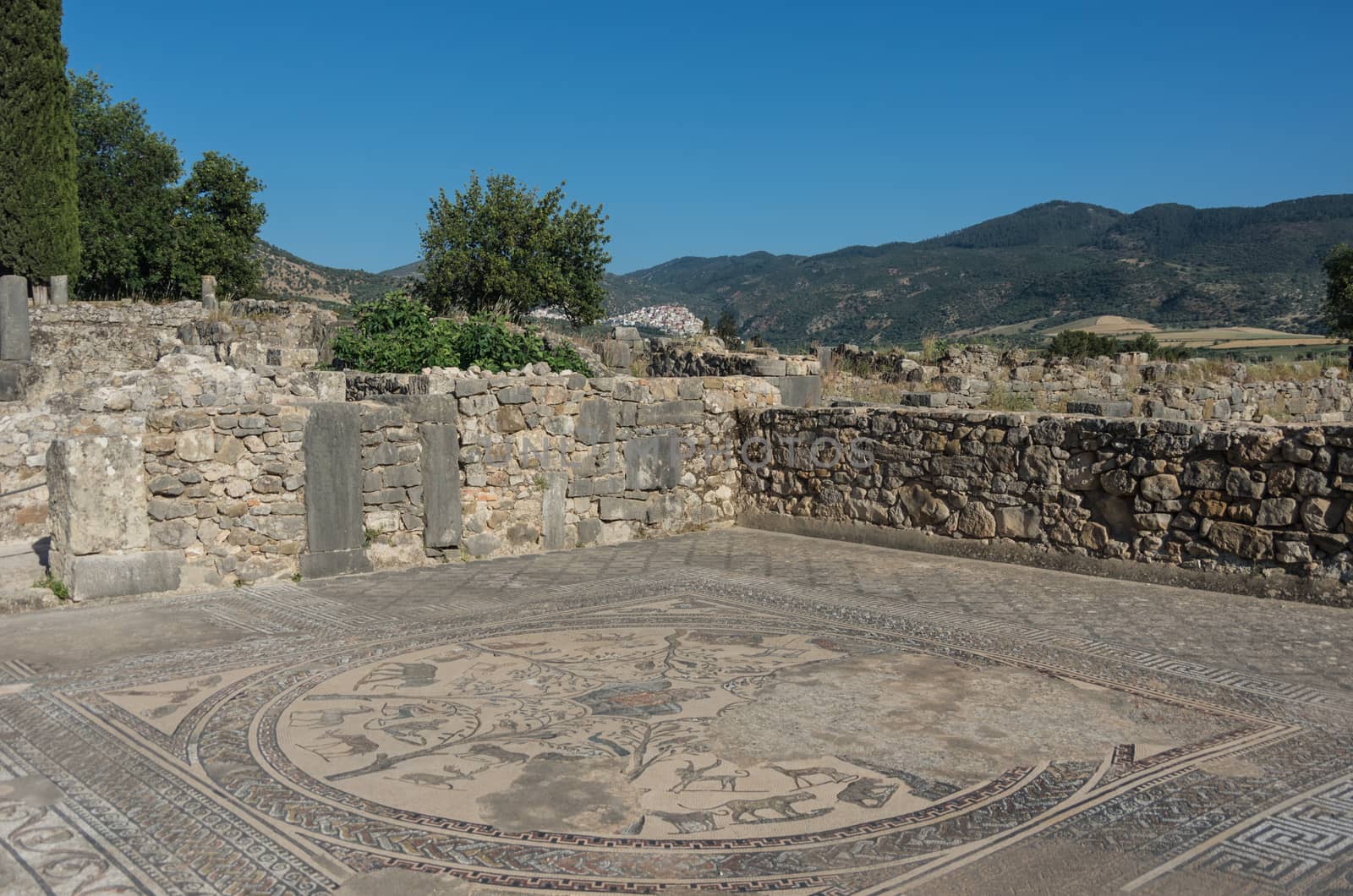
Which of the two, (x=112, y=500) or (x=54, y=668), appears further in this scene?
(x=112, y=500)

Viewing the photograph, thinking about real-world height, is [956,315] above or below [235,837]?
above

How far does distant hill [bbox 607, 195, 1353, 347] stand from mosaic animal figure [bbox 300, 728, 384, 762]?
5335 cm

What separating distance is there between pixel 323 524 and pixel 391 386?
2.06m

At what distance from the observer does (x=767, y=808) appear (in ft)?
13.3

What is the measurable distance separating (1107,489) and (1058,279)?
227 ft

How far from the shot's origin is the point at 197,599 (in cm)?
784

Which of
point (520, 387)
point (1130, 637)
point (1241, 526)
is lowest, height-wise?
point (1130, 637)

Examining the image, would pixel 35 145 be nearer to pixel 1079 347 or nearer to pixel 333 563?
pixel 333 563

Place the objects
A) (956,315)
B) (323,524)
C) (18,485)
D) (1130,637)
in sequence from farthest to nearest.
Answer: (956,315)
(18,485)
(323,524)
(1130,637)

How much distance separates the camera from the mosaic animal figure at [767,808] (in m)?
3.95

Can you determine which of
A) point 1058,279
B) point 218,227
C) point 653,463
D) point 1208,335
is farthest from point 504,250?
point 1058,279

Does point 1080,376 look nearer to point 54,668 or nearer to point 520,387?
point 520,387

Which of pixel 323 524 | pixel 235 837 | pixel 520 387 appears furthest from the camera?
pixel 520 387

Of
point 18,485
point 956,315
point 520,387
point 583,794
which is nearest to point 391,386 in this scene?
point 520,387
